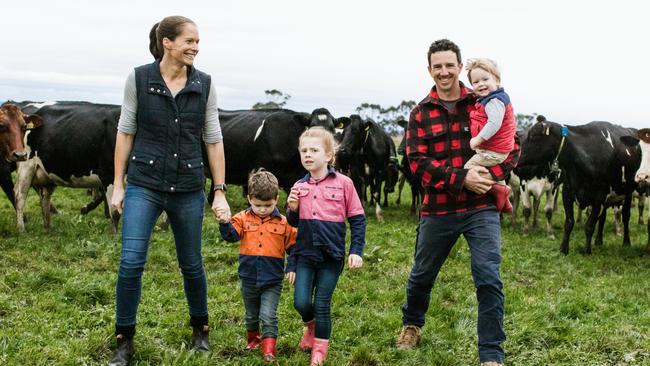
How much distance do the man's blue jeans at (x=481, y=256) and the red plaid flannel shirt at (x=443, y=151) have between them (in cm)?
9

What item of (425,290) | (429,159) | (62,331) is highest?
(429,159)

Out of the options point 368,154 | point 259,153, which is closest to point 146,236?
point 259,153

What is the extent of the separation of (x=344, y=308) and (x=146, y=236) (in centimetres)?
250

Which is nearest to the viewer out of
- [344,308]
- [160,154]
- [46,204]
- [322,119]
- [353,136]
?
[160,154]

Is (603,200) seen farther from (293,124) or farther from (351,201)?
(351,201)

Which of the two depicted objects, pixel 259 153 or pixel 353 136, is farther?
pixel 353 136

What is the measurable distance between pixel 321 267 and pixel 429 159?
105 centimetres

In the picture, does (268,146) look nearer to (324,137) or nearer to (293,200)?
(324,137)

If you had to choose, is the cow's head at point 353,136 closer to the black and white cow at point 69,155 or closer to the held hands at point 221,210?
the black and white cow at point 69,155

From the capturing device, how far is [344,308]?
594cm

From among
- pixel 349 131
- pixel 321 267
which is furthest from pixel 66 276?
pixel 349 131

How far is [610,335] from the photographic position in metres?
5.28

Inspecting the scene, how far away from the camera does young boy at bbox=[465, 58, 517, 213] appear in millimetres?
4258

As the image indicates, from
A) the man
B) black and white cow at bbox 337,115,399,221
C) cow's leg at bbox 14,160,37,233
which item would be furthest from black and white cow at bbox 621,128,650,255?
cow's leg at bbox 14,160,37,233
